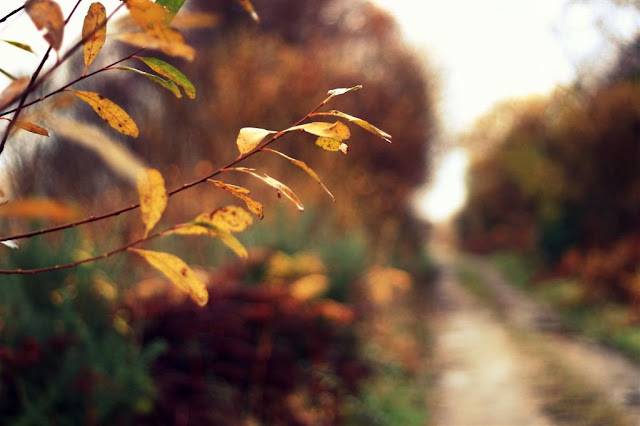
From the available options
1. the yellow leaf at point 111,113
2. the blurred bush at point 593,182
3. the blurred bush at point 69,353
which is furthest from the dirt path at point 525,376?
the yellow leaf at point 111,113

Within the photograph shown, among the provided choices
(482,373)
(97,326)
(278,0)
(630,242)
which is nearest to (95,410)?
(97,326)

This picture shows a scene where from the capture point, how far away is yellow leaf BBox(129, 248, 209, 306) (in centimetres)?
→ 65

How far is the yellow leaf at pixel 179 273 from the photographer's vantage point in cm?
65

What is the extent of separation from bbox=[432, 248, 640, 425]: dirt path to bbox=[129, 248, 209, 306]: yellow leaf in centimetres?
420

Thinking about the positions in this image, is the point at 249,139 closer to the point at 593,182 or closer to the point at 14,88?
the point at 14,88

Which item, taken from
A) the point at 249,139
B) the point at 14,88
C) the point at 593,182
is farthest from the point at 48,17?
the point at 593,182

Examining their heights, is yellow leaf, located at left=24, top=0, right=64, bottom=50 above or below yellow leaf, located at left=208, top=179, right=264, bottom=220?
above

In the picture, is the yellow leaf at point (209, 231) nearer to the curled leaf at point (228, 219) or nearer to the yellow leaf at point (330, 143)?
the curled leaf at point (228, 219)

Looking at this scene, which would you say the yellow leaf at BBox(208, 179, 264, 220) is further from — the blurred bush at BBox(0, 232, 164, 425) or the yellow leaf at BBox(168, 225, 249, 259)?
the blurred bush at BBox(0, 232, 164, 425)

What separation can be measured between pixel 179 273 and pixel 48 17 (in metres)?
0.29

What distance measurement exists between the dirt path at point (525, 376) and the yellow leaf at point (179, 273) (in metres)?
4.20

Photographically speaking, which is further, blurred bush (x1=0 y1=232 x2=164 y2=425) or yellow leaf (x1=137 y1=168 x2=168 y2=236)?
blurred bush (x1=0 y1=232 x2=164 y2=425)

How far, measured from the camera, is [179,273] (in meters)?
0.66

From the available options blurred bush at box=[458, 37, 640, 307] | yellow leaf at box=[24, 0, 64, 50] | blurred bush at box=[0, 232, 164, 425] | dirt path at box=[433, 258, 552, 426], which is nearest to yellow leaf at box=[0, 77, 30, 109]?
yellow leaf at box=[24, 0, 64, 50]
